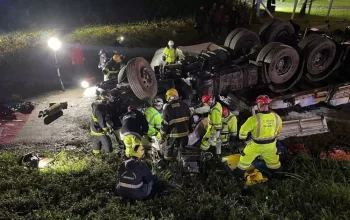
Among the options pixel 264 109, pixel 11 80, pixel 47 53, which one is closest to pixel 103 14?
pixel 47 53

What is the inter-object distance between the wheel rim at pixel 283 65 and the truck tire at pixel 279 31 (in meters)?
1.62

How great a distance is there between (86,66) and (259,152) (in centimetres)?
804

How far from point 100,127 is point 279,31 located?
5.31 m

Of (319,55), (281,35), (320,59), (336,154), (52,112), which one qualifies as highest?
(281,35)

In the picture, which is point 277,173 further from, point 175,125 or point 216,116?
point 175,125

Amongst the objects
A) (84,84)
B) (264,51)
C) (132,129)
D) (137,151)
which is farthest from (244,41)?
(84,84)

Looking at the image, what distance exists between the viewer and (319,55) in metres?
6.61

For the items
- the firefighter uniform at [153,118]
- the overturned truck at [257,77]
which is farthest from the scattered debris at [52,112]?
the firefighter uniform at [153,118]

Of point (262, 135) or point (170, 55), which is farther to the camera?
point (170, 55)

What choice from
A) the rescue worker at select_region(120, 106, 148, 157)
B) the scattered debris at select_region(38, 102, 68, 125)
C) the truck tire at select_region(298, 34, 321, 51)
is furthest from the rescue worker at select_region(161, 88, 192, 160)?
the scattered debris at select_region(38, 102, 68, 125)

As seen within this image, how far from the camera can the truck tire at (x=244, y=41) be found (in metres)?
7.54

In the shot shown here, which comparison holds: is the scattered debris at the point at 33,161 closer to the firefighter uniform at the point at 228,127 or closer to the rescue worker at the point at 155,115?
the rescue worker at the point at 155,115

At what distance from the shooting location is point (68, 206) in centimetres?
413

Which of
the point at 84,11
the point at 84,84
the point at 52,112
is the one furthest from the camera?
the point at 84,11
